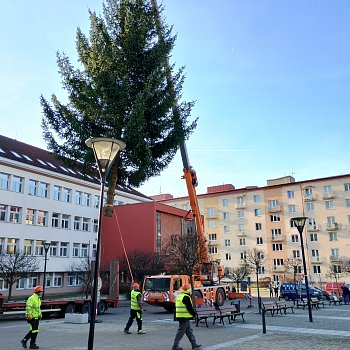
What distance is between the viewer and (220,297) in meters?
24.8

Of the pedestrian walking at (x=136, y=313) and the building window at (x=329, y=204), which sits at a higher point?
the building window at (x=329, y=204)

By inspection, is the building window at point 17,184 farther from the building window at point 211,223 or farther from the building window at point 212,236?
the building window at point 212,236

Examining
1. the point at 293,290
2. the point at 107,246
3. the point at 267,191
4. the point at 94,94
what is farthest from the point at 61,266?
the point at 267,191

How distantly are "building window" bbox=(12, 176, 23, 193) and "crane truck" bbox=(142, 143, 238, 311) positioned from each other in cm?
1939

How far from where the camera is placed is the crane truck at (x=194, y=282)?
73.7ft

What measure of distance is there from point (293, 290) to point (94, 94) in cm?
2990

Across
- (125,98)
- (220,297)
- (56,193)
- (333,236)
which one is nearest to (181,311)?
(125,98)

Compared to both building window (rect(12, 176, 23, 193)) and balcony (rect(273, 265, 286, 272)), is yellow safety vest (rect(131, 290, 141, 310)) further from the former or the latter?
balcony (rect(273, 265, 286, 272))

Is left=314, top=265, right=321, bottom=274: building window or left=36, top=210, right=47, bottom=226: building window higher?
left=36, top=210, right=47, bottom=226: building window

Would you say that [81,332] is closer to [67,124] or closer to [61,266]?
[67,124]

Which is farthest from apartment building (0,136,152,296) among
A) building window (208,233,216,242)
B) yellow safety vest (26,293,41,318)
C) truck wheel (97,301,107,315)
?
building window (208,233,216,242)

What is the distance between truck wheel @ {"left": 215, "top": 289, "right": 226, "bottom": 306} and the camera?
80.1ft

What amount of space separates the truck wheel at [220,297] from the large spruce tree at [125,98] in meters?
8.78

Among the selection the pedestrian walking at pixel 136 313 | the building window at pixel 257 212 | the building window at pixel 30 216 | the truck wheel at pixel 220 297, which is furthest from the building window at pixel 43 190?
the building window at pixel 257 212
